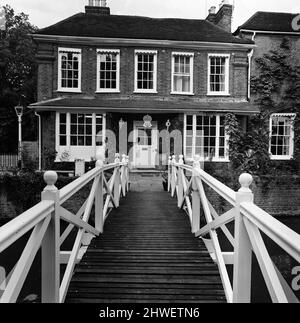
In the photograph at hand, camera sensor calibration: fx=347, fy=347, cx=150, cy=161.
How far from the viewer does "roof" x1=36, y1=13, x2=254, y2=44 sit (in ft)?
46.6

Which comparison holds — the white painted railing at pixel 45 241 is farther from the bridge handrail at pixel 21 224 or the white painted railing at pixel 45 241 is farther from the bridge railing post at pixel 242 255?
the bridge railing post at pixel 242 255

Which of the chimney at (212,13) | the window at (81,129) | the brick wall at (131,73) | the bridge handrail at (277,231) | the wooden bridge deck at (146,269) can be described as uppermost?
the chimney at (212,13)

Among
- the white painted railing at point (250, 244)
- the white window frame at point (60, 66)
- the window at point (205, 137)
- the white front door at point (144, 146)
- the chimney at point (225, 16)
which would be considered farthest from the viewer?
the chimney at point (225, 16)

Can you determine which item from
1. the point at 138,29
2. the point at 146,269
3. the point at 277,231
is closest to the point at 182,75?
the point at 138,29

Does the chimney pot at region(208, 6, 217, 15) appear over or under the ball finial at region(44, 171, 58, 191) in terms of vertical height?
over

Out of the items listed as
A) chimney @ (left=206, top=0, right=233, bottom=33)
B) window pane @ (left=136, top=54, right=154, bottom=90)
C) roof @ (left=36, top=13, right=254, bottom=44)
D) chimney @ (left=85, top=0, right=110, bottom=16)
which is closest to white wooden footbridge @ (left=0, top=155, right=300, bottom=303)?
window pane @ (left=136, top=54, right=154, bottom=90)

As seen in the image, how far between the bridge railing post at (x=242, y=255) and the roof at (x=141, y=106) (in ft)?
38.4

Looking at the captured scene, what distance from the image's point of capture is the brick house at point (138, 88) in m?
13.9

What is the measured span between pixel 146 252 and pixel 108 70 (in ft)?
39.4

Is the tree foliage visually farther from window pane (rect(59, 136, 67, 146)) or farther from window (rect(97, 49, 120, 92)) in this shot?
window pane (rect(59, 136, 67, 146))

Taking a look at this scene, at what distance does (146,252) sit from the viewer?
3656 mm

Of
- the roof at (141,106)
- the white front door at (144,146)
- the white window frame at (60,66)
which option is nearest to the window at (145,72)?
the roof at (141,106)

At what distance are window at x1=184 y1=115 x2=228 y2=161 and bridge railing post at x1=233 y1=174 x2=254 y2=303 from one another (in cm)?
1226
